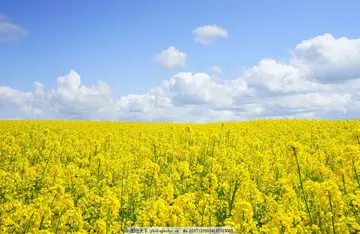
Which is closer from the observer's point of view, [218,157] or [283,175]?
[283,175]

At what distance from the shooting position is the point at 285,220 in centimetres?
525

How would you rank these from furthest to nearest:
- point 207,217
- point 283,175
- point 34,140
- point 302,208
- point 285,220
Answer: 1. point 34,140
2. point 283,175
3. point 302,208
4. point 207,217
5. point 285,220

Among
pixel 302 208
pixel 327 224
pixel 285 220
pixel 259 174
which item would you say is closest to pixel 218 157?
pixel 259 174

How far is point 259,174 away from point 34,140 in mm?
11597

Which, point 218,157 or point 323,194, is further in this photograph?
point 218,157

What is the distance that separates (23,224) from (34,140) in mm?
12041

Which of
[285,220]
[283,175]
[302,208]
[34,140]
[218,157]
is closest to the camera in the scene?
[285,220]

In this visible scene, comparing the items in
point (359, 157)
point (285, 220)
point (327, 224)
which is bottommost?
point (327, 224)

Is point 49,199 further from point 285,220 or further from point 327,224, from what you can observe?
point 327,224

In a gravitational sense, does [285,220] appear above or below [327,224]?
above

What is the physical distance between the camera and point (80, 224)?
6.38 metres

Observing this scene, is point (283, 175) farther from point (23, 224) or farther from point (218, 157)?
point (23, 224)

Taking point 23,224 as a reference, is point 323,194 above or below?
above

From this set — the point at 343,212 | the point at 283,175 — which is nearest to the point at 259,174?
the point at 283,175
